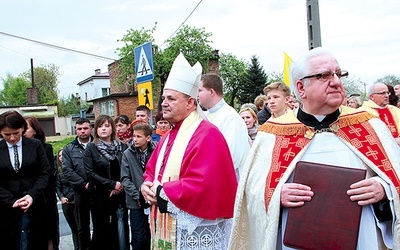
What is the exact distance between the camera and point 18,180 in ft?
16.5

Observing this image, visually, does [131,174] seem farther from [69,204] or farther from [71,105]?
[71,105]

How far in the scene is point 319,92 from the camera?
256 cm

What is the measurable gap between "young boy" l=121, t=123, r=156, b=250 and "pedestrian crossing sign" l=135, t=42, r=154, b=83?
233cm

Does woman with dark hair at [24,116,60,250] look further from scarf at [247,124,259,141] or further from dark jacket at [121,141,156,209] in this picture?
scarf at [247,124,259,141]

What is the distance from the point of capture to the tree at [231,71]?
47.8 metres

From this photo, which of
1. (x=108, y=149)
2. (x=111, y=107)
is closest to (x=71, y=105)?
(x=111, y=107)

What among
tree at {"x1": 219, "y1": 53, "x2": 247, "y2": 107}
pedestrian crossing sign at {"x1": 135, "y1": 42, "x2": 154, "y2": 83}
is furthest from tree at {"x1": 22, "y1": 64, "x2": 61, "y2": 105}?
pedestrian crossing sign at {"x1": 135, "y1": 42, "x2": 154, "y2": 83}

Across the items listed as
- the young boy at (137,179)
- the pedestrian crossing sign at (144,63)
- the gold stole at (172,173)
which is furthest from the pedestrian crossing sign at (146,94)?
the gold stole at (172,173)

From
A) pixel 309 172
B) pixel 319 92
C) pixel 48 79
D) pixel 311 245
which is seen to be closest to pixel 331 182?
pixel 309 172

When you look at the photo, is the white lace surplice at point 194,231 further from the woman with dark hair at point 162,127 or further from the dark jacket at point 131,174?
the woman with dark hair at point 162,127

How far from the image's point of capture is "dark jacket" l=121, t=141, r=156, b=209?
541cm

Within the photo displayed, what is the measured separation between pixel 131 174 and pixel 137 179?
0.34 ft

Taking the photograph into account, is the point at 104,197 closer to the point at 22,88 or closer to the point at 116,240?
the point at 116,240

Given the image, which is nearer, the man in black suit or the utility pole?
the man in black suit
